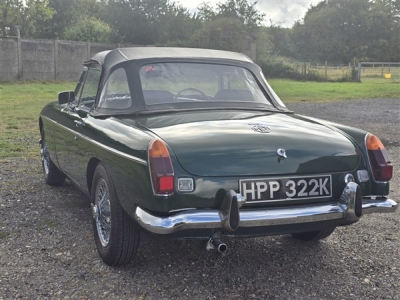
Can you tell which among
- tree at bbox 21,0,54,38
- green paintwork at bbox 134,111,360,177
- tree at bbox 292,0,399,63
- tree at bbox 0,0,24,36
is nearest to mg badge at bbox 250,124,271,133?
green paintwork at bbox 134,111,360,177

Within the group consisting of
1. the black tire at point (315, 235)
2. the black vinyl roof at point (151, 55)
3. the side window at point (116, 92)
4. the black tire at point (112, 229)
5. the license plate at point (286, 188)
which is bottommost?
the black tire at point (315, 235)

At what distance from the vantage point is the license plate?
10.3ft

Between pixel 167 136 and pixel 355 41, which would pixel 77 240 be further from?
pixel 355 41

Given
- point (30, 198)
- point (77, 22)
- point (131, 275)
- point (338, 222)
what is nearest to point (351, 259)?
point (338, 222)

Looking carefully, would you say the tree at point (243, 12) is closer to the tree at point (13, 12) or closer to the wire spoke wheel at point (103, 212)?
the tree at point (13, 12)

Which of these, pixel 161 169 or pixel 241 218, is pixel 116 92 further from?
pixel 241 218

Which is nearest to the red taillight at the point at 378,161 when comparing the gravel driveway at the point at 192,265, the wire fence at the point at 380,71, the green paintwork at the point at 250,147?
the green paintwork at the point at 250,147

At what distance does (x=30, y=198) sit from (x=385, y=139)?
285 inches

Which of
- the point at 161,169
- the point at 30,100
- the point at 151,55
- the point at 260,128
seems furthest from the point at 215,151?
the point at 30,100

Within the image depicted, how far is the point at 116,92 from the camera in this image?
4.25 m

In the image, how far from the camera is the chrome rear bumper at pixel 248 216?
299 cm

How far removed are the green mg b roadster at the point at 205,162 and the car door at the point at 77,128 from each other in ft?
0.11

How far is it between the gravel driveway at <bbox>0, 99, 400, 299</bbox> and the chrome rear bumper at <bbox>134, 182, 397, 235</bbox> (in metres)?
0.46

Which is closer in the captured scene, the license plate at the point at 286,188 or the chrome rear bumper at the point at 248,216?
the chrome rear bumper at the point at 248,216
